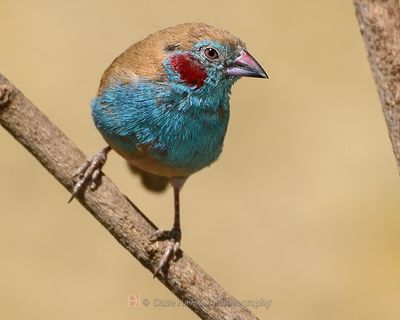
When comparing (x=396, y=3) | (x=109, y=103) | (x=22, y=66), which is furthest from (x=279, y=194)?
(x=396, y=3)

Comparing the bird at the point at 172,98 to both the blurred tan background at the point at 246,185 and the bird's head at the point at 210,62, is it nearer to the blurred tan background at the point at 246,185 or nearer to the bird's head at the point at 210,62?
the bird's head at the point at 210,62

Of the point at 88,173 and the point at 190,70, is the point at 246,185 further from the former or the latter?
the point at 88,173

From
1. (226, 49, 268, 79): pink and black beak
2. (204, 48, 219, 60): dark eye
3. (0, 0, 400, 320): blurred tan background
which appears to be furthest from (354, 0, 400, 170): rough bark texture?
(0, 0, 400, 320): blurred tan background

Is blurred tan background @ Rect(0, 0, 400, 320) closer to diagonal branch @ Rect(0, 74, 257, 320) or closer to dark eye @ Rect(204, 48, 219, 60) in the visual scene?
diagonal branch @ Rect(0, 74, 257, 320)

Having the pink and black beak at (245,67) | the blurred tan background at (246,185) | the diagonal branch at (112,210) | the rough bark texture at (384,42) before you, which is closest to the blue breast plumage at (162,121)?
the pink and black beak at (245,67)

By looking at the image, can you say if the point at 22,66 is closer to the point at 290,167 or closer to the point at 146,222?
the point at 290,167
